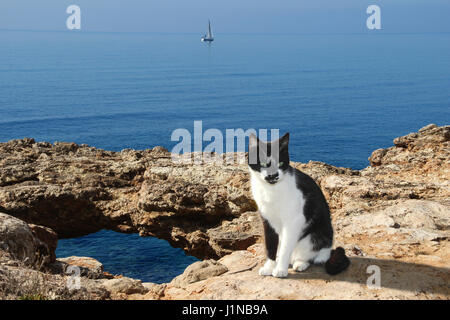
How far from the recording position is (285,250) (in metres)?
7.41

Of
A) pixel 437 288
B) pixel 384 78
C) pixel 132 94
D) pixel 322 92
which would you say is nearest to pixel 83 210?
pixel 437 288

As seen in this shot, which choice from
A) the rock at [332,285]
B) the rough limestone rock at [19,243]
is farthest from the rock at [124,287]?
the rough limestone rock at [19,243]

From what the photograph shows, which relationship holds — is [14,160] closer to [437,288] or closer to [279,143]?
[279,143]

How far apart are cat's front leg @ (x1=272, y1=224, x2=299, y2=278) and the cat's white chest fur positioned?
10 cm

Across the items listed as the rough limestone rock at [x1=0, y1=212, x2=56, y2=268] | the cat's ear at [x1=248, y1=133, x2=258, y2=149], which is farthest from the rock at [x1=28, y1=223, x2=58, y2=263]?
the cat's ear at [x1=248, y1=133, x2=258, y2=149]

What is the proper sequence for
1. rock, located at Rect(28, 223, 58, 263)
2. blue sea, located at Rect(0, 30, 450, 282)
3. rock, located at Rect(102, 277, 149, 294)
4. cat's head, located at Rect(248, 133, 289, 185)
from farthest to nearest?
blue sea, located at Rect(0, 30, 450, 282), rock, located at Rect(28, 223, 58, 263), rock, located at Rect(102, 277, 149, 294), cat's head, located at Rect(248, 133, 289, 185)

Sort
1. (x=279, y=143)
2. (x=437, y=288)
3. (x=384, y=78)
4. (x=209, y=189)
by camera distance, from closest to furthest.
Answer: (x=279, y=143), (x=437, y=288), (x=209, y=189), (x=384, y=78)

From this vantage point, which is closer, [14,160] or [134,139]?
[14,160]

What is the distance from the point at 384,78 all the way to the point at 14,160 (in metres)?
117

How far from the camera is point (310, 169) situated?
1524 centimetres

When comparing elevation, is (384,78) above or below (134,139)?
above

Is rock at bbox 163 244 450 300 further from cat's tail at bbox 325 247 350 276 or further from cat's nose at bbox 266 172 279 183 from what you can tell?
cat's nose at bbox 266 172 279 183

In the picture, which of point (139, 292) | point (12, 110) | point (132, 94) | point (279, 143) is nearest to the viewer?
point (279, 143)

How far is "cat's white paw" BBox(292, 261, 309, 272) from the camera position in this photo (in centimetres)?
786
